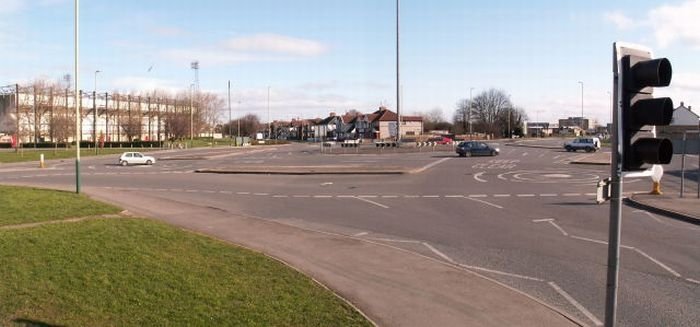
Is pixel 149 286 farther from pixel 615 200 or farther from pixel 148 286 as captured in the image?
pixel 615 200

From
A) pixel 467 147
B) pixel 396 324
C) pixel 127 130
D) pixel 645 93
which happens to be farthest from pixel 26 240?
pixel 127 130

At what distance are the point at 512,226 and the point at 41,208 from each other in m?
11.5

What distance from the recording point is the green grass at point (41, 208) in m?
13.2

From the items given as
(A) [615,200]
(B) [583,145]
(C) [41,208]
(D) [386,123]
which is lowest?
(C) [41,208]

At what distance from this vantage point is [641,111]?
4234 millimetres

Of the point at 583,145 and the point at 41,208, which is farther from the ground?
the point at 583,145

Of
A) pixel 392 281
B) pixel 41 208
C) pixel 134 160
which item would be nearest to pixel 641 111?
pixel 392 281

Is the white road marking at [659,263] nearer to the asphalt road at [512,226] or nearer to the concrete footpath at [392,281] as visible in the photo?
the asphalt road at [512,226]

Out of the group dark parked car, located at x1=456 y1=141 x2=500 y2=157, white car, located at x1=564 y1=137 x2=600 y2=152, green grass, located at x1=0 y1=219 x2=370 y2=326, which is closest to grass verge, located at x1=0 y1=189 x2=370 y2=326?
green grass, located at x1=0 y1=219 x2=370 y2=326

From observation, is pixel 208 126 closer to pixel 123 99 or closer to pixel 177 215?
pixel 123 99

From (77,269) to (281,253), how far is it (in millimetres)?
3633

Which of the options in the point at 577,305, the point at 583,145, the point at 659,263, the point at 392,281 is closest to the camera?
the point at 577,305

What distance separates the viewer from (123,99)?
410 feet

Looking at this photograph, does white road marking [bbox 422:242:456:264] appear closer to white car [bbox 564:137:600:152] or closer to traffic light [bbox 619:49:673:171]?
traffic light [bbox 619:49:673:171]
